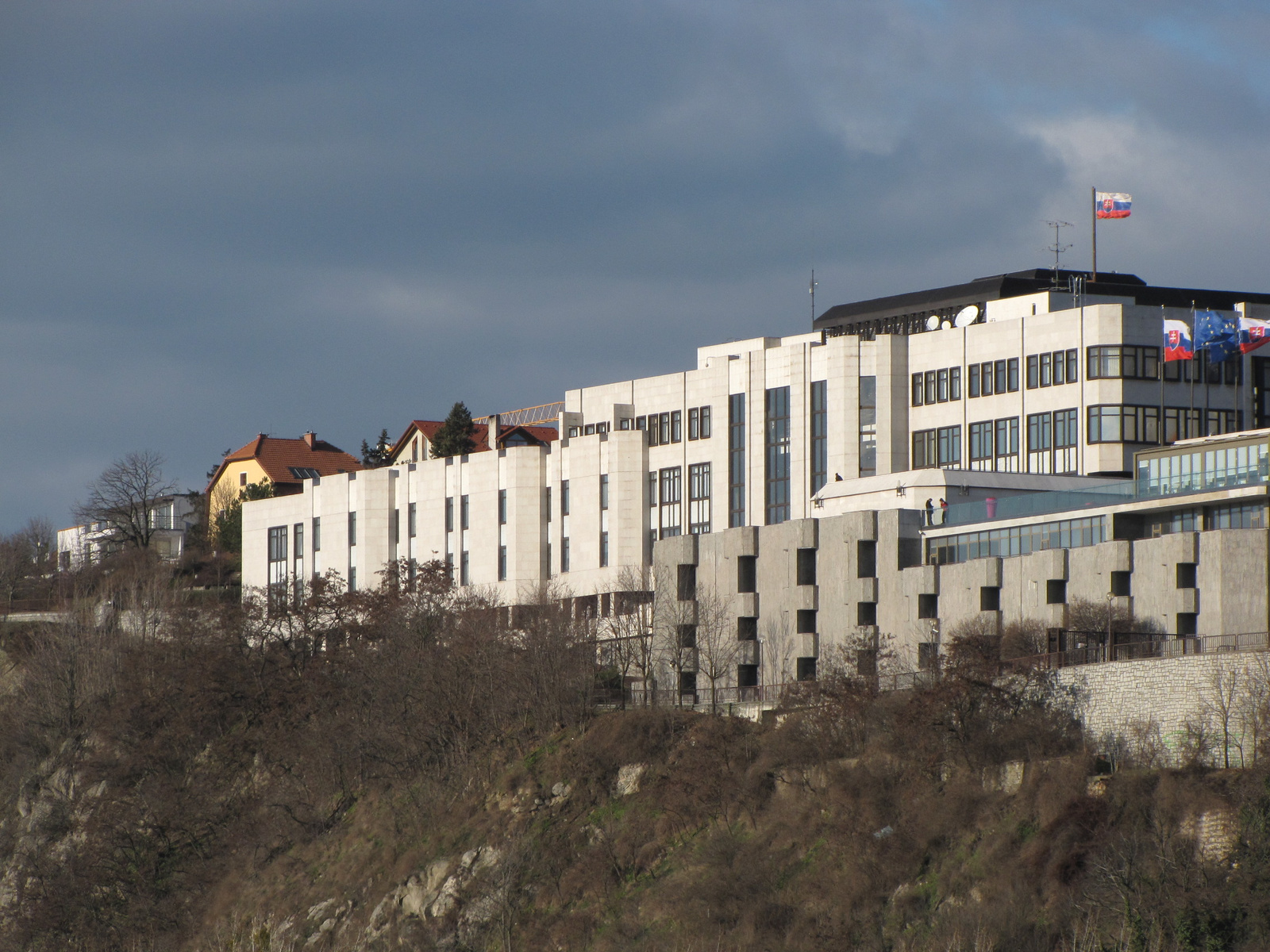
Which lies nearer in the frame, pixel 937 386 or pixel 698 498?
pixel 937 386

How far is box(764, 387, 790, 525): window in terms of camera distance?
377 ft

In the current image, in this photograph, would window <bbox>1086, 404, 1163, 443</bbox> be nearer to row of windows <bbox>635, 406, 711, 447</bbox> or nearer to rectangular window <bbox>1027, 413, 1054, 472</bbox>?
rectangular window <bbox>1027, 413, 1054, 472</bbox>

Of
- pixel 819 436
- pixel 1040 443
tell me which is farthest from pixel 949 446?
pixel 819 436

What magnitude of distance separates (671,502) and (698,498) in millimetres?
1997

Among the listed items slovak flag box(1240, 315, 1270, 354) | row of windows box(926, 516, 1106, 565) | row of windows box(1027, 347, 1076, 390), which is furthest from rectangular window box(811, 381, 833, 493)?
row of windows box(926, 516, 1106, 565)

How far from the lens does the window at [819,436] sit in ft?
372

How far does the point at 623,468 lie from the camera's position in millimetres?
120375

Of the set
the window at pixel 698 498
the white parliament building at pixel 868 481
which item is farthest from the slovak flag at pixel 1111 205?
the window at pixel 698 498

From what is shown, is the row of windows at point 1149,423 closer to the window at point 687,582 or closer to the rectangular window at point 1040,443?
the rectangular window at point 1040,443

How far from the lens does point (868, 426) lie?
11300 cm

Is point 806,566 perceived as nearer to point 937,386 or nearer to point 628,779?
point 628,779

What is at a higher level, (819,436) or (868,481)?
(819,436)

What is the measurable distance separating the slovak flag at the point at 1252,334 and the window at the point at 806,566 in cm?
2345

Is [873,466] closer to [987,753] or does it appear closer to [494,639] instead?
[494,639]
